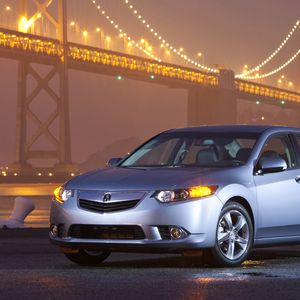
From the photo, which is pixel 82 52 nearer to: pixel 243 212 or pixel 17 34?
pixel 17 34

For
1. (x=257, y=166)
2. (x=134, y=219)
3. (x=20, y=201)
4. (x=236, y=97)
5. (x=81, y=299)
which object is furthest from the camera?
(x=236, y=97)

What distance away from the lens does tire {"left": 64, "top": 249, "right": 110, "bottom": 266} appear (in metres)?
10.2

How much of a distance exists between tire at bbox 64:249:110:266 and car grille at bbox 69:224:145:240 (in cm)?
58

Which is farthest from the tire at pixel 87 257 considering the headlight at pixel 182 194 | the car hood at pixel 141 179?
the headlight at pixel 182 194

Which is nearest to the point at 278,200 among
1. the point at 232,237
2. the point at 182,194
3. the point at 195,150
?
the point at 232,237

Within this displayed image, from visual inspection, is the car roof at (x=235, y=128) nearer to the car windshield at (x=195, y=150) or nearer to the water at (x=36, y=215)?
the car windshield at (x=195, y=150)

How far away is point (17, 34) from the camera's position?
276 ft

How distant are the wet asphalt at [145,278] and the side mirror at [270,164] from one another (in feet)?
2.77

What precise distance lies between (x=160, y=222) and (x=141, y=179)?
426 mm

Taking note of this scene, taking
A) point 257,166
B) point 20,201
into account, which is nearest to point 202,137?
point 257,166

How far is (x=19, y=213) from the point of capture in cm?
1745

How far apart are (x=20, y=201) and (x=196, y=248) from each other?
8.22 metres

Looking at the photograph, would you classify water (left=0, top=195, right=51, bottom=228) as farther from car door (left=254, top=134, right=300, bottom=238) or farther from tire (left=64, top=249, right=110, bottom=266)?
car door (left=254, top=134, right=300, bottom=238)

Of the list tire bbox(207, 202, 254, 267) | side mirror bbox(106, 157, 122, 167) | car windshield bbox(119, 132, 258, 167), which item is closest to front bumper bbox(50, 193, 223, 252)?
tire bbox(207, 202, 254, 267)
